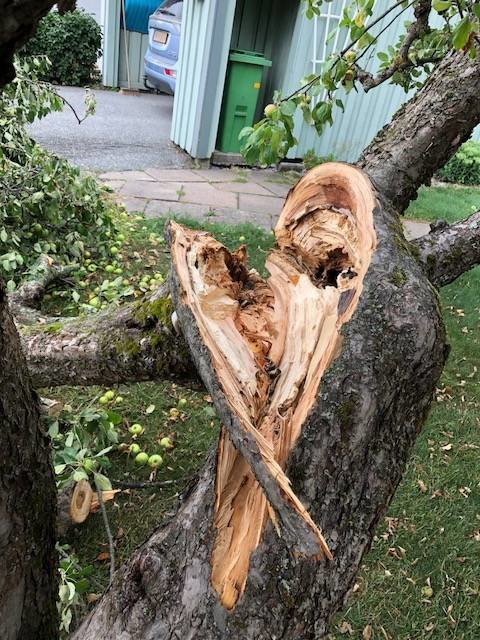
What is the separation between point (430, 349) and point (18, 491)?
3.36ft

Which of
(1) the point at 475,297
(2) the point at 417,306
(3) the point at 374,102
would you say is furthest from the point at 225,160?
(2) the point at 417,306

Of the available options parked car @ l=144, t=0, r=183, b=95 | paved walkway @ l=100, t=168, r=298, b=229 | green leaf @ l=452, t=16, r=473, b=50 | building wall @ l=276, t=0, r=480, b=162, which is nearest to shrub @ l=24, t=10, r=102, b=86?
parked car @ l=144, t=0, r=183, b=95

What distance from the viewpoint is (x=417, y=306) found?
1.48m

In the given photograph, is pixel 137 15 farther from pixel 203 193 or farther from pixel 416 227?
pixel 416 227

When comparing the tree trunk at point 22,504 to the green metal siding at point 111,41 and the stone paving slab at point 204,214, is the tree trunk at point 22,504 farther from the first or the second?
the green metal siding at point 111,41

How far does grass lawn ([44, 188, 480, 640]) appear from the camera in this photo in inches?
96.0

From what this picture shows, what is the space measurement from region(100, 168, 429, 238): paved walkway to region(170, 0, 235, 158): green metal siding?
21.1 inches

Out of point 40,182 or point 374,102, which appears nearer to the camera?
point 40,182

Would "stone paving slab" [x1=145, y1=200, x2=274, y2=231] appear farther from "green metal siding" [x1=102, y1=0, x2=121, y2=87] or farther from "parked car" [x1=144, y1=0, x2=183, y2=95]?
"green metal siding" [x1=102, y1=0, x2=121, y2=87]

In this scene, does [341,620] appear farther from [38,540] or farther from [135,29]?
[135,29]

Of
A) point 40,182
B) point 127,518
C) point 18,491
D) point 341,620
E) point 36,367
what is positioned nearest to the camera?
point 18,491

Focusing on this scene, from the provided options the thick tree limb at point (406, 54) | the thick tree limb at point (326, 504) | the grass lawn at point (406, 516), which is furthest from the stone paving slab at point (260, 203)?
the thick tree limb at point (326, 504)

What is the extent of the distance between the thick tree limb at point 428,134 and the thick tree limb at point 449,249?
221 mm

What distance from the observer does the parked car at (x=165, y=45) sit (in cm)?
1117
